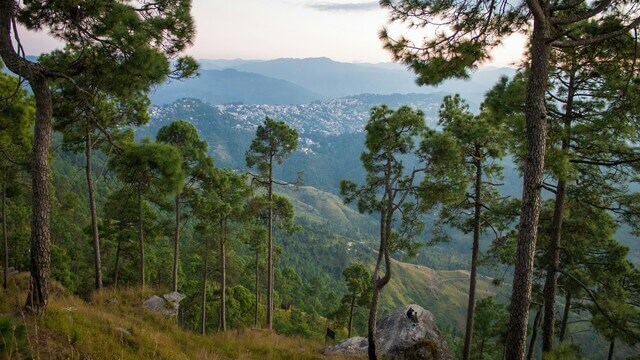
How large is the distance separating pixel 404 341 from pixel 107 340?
8.30m

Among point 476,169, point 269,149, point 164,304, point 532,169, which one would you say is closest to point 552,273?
point 476,169

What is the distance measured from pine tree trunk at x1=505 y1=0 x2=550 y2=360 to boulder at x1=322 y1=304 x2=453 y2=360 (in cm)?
571

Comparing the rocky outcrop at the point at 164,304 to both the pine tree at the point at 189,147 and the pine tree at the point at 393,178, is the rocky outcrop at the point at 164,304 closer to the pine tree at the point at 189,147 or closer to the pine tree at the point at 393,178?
the pine tree at the point at 189,147

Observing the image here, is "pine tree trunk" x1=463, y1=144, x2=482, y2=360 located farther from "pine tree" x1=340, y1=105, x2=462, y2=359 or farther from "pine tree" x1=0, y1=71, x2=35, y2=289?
"pine tree" x1=0, y1=71, x2=35, y2=289

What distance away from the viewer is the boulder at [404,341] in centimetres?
1123

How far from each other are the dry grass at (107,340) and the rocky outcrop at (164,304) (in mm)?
606

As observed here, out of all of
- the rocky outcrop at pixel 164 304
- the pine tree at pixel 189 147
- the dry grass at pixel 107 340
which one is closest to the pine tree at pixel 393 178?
the dry grass at pixel 107 340

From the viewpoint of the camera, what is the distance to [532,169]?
584 centimetres

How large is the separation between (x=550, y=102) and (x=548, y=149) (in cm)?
305

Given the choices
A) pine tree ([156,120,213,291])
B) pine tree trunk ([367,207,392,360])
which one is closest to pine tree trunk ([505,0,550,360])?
pine tree trunk ([367,207,392,360])

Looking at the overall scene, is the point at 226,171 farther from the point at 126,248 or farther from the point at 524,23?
the point at 524,23

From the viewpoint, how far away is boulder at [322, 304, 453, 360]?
36.8 feet

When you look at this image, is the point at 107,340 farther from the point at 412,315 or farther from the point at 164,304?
the point at 412,315

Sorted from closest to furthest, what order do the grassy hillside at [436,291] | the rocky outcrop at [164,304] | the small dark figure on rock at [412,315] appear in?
the small dark figure on rock at [412,315]
the rocky outcrop at [164,304]
the grassy hillside at [436,291]
